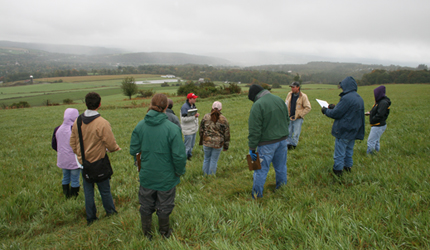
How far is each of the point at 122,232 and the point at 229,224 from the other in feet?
5.61

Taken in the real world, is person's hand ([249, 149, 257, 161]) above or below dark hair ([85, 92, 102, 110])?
below

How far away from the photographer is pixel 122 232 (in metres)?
3.26

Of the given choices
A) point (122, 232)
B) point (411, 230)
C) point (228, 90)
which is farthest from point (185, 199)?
point (228, 90)

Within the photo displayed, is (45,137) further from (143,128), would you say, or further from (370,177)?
(370,177)

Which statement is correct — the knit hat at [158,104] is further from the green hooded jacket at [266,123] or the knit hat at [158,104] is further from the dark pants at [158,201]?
the green hooded jacket at [266,123]

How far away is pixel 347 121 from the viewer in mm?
4227

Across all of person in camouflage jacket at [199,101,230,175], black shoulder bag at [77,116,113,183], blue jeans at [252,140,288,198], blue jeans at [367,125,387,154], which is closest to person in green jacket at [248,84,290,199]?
blue jeans at [252,140,288,198]

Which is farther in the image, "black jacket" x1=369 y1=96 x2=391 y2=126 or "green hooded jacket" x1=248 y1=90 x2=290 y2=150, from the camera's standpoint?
"black jacket" x1=369 y1=96 x2=391 y2=126

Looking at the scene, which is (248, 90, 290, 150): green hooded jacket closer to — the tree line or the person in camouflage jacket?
the person in camouflage jacket

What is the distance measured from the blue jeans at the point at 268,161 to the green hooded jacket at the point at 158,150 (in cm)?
158

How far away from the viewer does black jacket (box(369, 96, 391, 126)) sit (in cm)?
531

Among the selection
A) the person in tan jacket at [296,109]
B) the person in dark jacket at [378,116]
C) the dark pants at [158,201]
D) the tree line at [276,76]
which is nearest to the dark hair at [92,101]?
the dark pants at [158,201]

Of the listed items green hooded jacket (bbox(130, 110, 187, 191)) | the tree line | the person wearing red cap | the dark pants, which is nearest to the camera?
green hooded jacket (bbox(130, 110, 187, 191))

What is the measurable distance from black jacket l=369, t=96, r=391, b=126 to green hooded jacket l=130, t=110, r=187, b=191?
5277 mm
